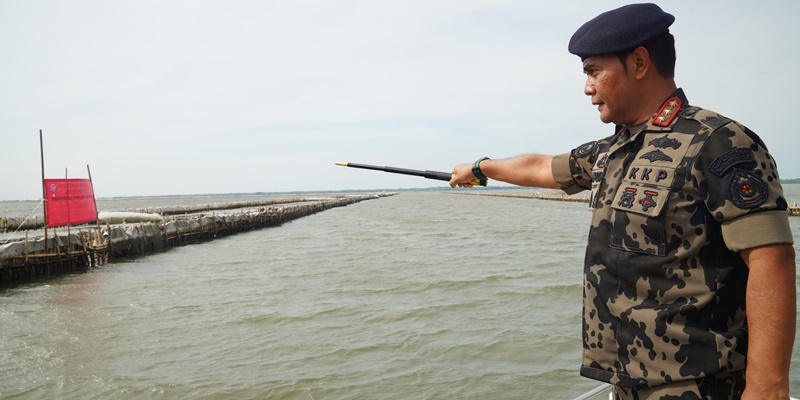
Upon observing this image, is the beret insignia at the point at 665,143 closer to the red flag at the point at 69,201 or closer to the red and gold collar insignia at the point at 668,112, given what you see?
the red and gold collar insignia at the point at 668,112

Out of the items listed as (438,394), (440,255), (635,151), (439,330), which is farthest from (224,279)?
(635,151)

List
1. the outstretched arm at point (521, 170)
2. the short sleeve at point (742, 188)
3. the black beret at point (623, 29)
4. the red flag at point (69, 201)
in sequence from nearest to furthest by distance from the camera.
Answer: the short sleeve at point (742, 188) < the black beret at point (623, 29) < the outstretched arm at point (521, 170) < the red flag at point (69, 201)

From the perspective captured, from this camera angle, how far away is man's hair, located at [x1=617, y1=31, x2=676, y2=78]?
1.63 m

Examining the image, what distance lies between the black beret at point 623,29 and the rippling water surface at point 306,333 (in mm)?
5824

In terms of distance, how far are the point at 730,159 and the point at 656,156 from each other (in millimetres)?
220

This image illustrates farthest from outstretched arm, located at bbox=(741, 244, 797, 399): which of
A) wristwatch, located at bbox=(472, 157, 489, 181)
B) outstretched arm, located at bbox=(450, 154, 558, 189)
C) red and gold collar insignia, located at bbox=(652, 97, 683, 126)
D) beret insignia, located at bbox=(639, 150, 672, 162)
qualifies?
wristwatch, located at bbox=(472, 157, 489, 181)

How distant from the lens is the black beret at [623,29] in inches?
63.4

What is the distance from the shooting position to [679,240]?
4.81 feet

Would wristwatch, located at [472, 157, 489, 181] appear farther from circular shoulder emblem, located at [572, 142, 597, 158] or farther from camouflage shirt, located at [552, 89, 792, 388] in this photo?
camouflage shirt, located at [552, 89, 792, 388]

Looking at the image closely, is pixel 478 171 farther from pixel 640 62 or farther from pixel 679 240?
pixel 679 240

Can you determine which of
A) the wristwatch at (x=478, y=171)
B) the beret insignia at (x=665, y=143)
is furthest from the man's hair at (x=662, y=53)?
the wristwatch at (x=478, y=171)

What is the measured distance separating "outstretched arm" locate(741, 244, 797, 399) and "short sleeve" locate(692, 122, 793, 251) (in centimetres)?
5

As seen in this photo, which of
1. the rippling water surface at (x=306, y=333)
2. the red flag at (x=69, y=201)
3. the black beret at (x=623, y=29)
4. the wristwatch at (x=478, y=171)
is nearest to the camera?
the black beret at (x=623, y=29)

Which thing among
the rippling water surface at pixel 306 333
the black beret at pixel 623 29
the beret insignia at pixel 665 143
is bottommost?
the rippling water surface at pixel 306 333
